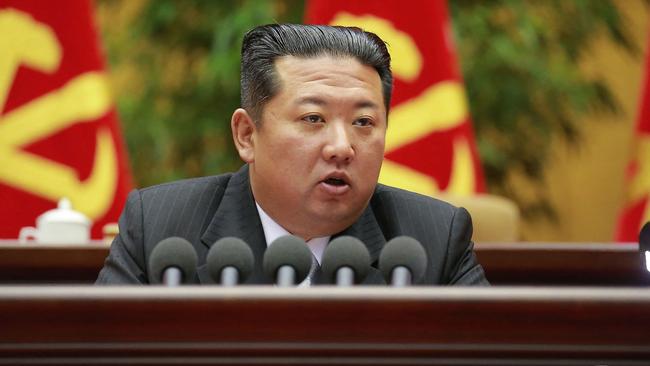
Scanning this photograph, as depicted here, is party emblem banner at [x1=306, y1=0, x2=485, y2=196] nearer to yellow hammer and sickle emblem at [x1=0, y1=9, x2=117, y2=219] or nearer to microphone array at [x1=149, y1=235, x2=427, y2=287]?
yellow hammer and sickle emblem at [x1=0, y1=9, x2=117, y2=219]

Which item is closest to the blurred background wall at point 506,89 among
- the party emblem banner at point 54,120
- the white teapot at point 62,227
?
the party emblem banner at point 54,120

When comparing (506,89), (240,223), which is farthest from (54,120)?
(506,89)

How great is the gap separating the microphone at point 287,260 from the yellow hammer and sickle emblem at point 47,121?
2181 mm

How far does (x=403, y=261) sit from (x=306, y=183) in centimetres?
60

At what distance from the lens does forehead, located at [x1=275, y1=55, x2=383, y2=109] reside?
1991 millimetres

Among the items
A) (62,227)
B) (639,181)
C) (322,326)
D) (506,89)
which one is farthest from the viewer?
(506,89)

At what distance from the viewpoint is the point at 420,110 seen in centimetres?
395

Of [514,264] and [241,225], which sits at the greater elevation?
[241,225]

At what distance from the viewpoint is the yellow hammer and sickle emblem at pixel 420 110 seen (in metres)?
3.88

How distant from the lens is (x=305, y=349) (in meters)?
1.20

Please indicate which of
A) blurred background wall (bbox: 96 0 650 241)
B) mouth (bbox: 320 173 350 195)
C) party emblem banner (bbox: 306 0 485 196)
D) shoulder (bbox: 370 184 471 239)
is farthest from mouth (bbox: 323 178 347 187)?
blurred background wall (bbox: 96 0 650 241)

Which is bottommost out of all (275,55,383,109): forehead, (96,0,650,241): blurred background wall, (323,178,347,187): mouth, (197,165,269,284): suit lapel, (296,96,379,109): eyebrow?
(197,165,269,284): suit lapel

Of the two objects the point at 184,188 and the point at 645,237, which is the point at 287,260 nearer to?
the point at 645,237

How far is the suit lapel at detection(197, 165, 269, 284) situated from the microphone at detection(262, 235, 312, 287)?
0.59 meters
